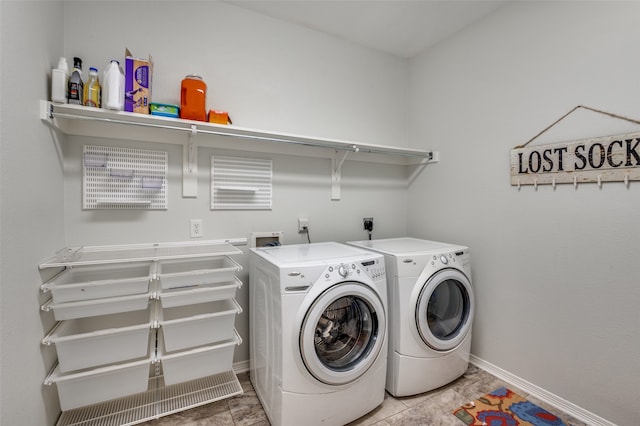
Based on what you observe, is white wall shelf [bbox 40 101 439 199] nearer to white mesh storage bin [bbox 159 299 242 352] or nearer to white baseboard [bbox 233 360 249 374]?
white mesh storage bin [bbox 159 299 242 352]

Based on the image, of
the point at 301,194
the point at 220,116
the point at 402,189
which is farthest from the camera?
the point at 402,189

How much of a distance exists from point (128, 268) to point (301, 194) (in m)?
1.26

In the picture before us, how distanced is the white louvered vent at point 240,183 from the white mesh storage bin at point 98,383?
1.02 meters

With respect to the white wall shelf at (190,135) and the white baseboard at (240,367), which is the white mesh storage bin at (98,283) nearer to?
the white wall shelf at (190,135)

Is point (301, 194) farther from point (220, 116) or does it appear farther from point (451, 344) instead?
point (451, 344)

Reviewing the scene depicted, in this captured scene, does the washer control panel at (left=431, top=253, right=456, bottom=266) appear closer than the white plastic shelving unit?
No

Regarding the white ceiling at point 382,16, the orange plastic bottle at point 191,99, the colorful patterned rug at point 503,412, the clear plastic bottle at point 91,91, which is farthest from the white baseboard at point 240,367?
the white ceiling at point 382,16

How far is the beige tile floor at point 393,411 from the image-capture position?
1594 mm

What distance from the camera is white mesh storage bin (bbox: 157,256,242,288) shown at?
1534mm

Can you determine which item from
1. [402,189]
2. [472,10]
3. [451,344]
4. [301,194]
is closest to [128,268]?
[301,194]

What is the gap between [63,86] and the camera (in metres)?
1.38

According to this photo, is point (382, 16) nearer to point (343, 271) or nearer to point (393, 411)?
point (343, 271)

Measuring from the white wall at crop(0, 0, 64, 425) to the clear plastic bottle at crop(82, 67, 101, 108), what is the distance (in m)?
0.15

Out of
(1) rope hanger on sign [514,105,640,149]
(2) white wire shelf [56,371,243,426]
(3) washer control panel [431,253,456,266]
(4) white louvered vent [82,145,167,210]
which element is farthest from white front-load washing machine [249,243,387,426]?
(1) rope hanger on sign [514,105,640,149]
